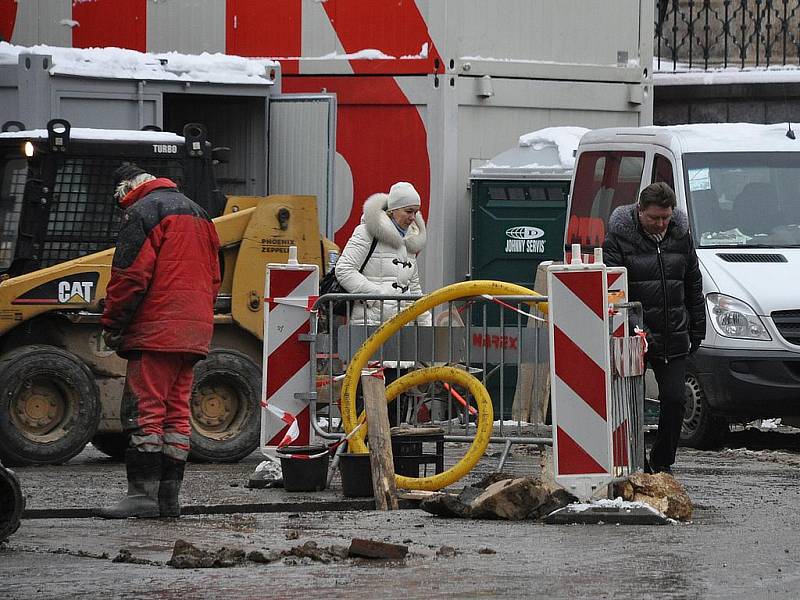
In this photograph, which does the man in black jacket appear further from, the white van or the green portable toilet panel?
the green portable toilet panel

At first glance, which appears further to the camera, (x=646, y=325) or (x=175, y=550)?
(x=646, y=325)

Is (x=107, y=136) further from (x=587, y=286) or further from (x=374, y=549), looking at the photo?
(x=374, y=549)

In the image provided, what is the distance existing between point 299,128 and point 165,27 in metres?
2.25

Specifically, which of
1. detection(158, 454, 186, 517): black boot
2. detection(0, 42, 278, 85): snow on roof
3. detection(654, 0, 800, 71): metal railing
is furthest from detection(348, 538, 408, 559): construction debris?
detection(654, 0, 800, 71): metal railing

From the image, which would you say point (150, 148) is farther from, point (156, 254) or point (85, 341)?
point (156, 254)

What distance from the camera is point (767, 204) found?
535 inches

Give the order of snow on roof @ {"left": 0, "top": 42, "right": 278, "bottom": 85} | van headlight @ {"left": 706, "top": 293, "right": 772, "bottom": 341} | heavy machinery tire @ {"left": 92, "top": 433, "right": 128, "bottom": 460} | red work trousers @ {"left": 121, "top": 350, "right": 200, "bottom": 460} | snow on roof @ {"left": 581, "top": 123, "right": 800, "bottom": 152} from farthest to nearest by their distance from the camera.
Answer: snow on roof @ {"left": 0, "top": 42, "right": 278, "bottom": 85}
snow on roof @ {"left": 581, "top": 123, "right": 800, "bottom": 152}
heavy machinery tire @ {"left": 92, "top": 433, "right": 128, "bottom": 460}
van headlight @ {"left": 706, "top": 293, "right": 772, "bottom": 341}
red work trousers @ {"left": 121, "top": 350, "right": 200, "bottom": 460}

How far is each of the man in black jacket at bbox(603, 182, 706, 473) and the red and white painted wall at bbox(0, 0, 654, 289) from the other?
625cm

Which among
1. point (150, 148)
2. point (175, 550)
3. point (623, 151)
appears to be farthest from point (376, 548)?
point (623, 151)

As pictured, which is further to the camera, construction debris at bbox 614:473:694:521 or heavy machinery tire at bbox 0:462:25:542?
construction debris at bbox 614:473:694:521

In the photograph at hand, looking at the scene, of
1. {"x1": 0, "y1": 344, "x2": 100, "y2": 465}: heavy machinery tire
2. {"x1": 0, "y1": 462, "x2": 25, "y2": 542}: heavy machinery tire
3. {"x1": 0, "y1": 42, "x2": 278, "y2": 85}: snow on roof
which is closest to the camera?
{"x1": 0, "y1": 462, "x2": 25, "y2": 542}: heavy machinery tire

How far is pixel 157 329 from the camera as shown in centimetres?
960

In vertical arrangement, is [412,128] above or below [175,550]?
above

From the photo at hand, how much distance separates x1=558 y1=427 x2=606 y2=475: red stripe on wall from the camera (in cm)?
945
